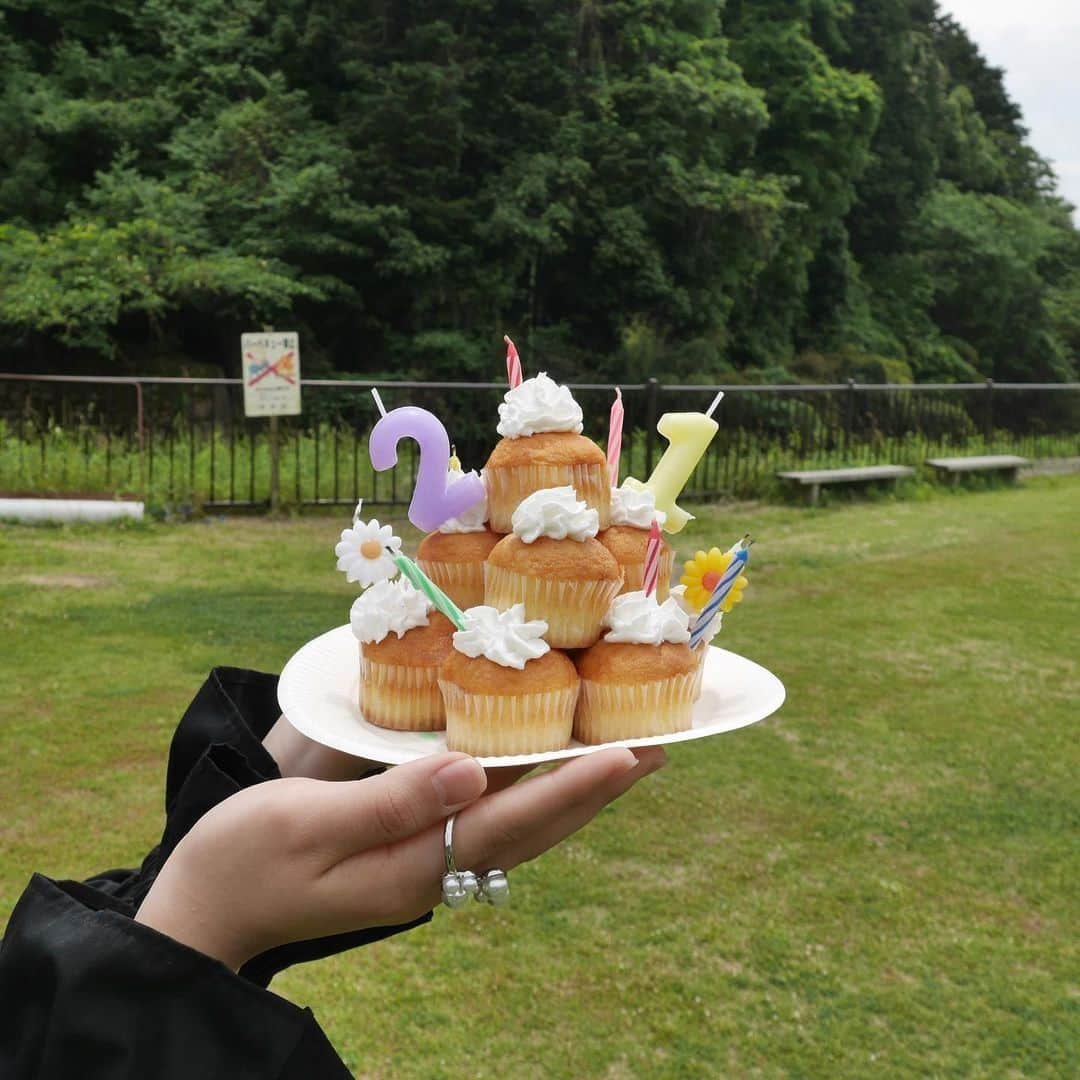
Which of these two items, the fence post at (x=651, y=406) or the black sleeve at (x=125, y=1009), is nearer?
the black sleeve at (x=125, y=1009)

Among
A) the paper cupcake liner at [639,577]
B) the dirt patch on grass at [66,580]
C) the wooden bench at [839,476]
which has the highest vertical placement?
the paper cupcake liner at [639,577]

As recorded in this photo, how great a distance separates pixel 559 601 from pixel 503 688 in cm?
25

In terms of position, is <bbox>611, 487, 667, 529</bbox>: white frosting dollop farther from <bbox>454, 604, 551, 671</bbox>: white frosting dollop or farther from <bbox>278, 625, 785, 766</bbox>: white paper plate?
<bbox>454, 604, 551, 671</bbox>: white frosting dollop

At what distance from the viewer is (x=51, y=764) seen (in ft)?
13.8

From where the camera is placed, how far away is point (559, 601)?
1.91 metres

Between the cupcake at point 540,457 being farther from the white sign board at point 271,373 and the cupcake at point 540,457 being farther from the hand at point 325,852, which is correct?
the white sign board at point 271,373

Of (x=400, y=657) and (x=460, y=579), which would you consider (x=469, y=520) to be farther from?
(x=400, y=657)

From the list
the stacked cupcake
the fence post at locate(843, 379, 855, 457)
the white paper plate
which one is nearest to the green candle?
the stacked cupcake

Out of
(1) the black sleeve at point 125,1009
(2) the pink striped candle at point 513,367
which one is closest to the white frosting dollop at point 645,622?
(2) the pink striped candle at point 513,367

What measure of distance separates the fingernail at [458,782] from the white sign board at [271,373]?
884 cm

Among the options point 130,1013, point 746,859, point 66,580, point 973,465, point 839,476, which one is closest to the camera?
point 130,1013

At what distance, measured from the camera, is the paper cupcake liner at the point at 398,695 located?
1855mm

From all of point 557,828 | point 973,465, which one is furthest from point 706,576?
point 973,465

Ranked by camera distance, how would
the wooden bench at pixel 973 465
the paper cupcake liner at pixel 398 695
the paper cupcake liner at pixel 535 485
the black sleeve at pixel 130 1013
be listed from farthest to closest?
the wooden bench at pixel 973 465 < the paper cupcake liner at pixel 535 485 < the paper cupcake liner at pixel 398 695 < the black sleeve at pixel 130 1013
